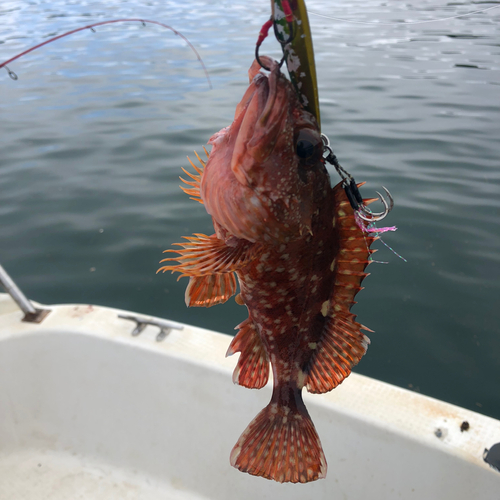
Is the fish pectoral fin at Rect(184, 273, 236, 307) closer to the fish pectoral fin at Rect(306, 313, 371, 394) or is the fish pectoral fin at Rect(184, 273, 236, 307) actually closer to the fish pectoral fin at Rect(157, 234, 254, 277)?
the fish pectoral fin at Rect(157, 234, 254, 277)

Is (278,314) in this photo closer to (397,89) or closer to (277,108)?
(277,108)

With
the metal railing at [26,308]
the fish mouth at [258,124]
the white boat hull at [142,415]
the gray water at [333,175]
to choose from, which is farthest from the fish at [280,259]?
the gray water at [333,175]

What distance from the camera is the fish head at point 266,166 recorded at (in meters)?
1.10

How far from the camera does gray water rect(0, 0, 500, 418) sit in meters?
4.52

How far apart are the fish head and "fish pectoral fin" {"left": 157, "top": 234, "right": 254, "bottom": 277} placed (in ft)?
0.28

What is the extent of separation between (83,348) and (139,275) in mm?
1883

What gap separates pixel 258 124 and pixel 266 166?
12 centimetres

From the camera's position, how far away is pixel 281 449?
1.69 m

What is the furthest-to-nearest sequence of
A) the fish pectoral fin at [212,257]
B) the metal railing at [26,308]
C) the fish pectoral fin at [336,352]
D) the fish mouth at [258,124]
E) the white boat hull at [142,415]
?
the metal railing at [26,308] < the white boat hull at [142,415] < the fish pectoral fin at [336,352] < the fish pectoral fin at [212,257] < the fish mouth at [258,124]

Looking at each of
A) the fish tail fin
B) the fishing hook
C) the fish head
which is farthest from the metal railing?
the fishing hook

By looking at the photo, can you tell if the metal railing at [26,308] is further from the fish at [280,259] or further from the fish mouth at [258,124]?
the fish mouth at [258,124]

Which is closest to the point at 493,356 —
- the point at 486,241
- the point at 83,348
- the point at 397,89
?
the point at 486,241

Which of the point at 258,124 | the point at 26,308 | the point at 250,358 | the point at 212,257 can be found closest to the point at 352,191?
the point at 258,124

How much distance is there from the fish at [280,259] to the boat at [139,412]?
4.11 ft
